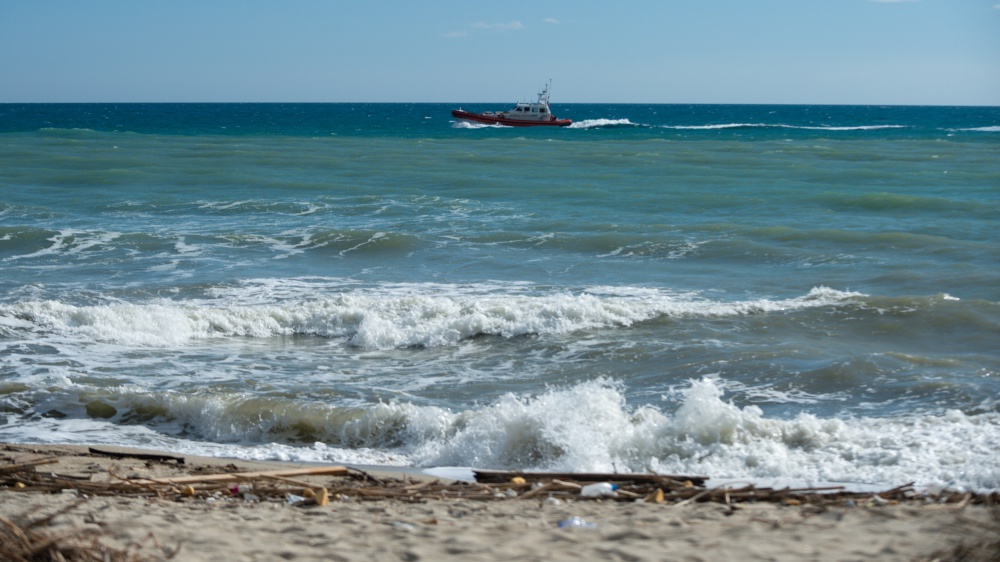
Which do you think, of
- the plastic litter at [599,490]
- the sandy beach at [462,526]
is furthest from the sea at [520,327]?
the sandy beach at [462,526]

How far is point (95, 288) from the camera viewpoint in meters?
14.3

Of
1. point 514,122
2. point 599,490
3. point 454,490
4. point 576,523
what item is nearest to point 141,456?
point 454,490

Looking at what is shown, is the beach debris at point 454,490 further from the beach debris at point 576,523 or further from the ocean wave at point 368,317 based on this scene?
the ocean wave at point 368,317

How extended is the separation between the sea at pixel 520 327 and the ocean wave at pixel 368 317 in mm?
41

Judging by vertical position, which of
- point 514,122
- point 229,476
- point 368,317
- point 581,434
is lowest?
point 581,434

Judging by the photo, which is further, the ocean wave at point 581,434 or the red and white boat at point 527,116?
the red and white boat at point 527,116

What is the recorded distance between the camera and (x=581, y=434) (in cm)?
764

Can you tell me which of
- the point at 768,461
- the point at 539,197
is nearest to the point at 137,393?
the point at 768,461

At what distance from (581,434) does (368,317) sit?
16.8ft

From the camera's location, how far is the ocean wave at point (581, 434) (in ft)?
23.3

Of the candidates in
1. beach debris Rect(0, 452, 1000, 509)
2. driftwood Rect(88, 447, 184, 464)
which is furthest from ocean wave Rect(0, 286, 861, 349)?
beach debris Rect(0, 452, 1000, 509)

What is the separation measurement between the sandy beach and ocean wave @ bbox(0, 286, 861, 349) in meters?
6.00

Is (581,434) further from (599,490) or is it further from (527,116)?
(527,116)

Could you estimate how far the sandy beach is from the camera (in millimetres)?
4285
